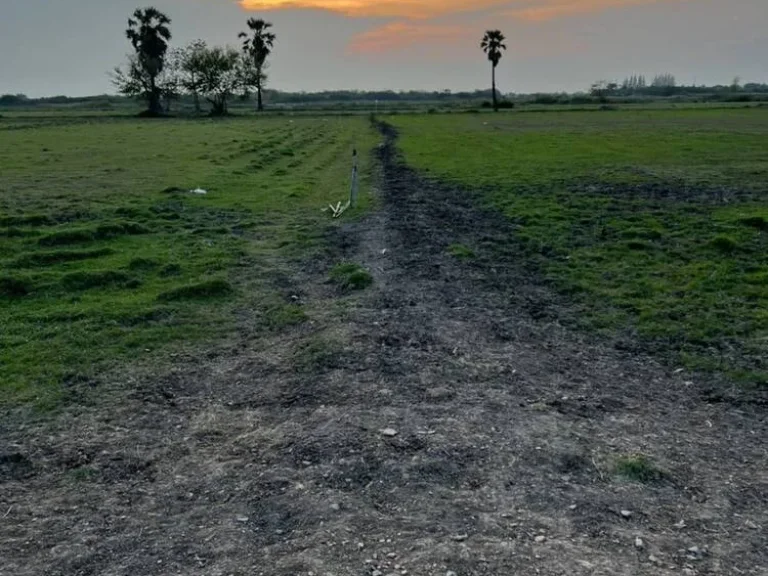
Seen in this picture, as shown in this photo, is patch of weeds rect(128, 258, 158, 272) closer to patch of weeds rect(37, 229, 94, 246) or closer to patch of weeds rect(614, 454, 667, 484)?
patch of weeds rect(37, 229, 94, 246)

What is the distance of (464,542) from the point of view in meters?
5.15

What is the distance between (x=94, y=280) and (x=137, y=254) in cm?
216

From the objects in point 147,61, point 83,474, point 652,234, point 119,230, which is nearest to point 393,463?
point 83,474

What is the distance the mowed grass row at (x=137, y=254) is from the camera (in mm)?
9570

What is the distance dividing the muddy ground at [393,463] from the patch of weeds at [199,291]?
2149mm

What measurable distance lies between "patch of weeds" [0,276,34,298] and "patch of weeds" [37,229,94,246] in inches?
142

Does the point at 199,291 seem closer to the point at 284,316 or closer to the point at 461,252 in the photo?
the point at 284,316

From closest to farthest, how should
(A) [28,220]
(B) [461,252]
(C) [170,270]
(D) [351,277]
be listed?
(D) [351,277]
(C) [170,270]
(B) [461,252]
(A) [28,220]

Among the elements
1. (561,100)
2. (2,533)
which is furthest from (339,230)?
(561,100)

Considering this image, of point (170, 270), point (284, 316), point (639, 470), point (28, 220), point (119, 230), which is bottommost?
point (639, 470)

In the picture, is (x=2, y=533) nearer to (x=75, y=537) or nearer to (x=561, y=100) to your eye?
(x=75, y=537)

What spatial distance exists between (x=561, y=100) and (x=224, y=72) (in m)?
66.8

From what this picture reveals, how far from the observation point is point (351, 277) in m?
12.3

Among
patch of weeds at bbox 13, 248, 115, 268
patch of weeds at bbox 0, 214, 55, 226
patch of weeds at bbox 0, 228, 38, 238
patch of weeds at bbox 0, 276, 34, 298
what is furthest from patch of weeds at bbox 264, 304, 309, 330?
patch of weeds at bbox 0, 214, 55, 226
